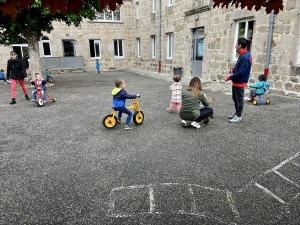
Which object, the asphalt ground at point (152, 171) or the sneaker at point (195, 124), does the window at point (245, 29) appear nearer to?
the asphalt ground at point (152, 171)

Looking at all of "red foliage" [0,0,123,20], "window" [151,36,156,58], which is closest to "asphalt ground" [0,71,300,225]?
"red foliage" [0,0,123,20]

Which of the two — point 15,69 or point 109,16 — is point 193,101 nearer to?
point 15,69

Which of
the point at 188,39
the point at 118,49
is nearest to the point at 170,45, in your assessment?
the point at 188,39

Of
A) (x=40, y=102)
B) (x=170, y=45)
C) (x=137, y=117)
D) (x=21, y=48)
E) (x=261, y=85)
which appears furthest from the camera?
(x=21, y=48)

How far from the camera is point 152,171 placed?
3398mm

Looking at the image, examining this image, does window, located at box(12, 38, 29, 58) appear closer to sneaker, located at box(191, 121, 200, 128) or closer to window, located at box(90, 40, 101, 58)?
window, located at box(90, 40, 101, 58)

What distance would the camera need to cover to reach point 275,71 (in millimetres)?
8422

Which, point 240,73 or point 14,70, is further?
point 14,70

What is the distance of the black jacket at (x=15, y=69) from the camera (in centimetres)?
796

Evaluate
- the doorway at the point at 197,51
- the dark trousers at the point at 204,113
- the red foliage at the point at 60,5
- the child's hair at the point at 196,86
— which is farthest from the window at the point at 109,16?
the red foliage at the point at 60,5

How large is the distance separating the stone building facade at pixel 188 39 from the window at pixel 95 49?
0.30 ft

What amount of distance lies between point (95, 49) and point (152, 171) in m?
19.9

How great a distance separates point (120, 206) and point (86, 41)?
66.2ft

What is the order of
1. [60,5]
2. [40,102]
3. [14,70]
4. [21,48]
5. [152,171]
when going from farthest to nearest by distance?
[21,48]
[14,70]
[40,102]
[152,171]
[60,5]
